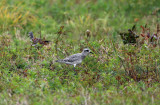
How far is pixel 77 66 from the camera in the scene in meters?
8.24

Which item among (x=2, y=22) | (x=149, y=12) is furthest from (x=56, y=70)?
(x=149, y=12)

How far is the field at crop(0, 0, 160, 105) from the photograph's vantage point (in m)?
6.16

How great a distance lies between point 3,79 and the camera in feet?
23.6

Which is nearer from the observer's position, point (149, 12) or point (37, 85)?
point (37, 85)

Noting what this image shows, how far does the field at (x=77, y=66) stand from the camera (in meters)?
6.16

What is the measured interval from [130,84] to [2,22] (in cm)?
585

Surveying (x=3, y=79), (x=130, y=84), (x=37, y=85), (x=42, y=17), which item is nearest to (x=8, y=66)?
(x=3, y=79)

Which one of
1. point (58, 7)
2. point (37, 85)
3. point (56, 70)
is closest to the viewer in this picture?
point (37, 85)

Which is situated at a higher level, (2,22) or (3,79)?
(2,22)

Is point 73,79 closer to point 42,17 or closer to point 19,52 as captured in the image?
point 19,52

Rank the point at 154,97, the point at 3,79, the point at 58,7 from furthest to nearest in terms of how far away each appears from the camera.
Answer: the point at 58,7, the point at 3,79, the point at 154,97

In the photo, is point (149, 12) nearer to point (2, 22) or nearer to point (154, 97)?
point (2, 22)

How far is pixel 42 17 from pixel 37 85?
262 inches

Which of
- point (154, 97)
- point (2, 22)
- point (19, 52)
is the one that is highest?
point (2, 22)
